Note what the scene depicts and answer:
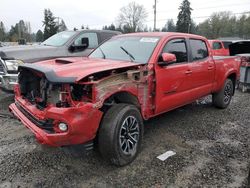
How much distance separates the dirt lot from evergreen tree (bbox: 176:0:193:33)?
6330 cm

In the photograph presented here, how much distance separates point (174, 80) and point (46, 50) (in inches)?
153

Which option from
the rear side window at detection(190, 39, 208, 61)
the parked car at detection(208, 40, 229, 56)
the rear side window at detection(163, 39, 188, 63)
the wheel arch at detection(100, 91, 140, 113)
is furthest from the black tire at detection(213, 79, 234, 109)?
the parked car at detection(208, 40, 229, 56)

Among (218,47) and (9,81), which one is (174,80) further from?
(218,47)

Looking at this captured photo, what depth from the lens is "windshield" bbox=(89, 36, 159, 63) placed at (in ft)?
15.1

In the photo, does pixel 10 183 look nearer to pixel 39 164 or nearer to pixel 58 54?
pixel 39 164

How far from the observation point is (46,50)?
723cm

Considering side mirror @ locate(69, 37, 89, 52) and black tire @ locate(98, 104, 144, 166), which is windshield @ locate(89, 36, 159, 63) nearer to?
black tire @ locate(98, 104, 144, 166)

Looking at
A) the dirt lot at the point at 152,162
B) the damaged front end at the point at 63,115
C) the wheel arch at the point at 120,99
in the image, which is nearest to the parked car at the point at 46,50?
the dirt lot at the point at 152,162

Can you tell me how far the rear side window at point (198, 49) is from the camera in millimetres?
5602

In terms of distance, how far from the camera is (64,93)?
3.34 meters

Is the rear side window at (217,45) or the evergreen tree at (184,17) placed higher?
the evergreen tree at (184,17)

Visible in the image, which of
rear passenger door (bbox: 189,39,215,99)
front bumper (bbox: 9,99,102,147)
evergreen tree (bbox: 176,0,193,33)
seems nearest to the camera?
front bumper (bbox: 9,99,102,147)

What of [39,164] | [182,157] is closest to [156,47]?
[182,157]

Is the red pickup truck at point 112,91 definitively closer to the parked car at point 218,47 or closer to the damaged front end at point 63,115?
the damaged front end at point 63,115
